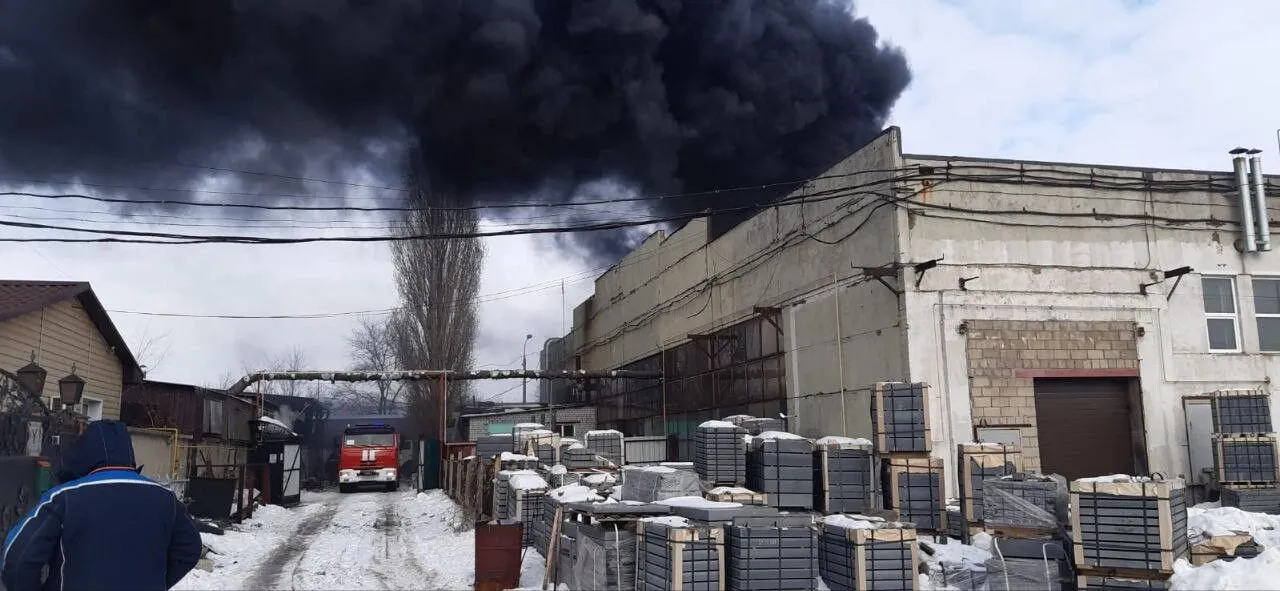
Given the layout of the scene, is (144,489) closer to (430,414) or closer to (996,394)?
(996,394)

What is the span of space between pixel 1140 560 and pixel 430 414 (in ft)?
119

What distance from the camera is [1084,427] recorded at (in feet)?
51.1

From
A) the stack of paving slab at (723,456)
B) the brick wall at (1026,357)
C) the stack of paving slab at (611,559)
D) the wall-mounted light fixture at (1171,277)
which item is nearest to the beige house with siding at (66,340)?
the stack of paving slab at (611,559)

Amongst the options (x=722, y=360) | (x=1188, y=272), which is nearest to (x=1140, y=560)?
(x=1188, y=272)

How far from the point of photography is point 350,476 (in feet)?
105

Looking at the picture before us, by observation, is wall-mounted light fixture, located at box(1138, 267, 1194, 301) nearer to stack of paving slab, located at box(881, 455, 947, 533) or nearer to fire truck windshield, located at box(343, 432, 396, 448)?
stack of paving slab, located at box(881, 455, 947, 533)

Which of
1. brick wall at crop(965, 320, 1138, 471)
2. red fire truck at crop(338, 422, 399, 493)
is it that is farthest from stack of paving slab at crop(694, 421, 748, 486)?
red fire truck at crop(338, 422, 399, 493)

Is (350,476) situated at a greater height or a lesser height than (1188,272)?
lesser

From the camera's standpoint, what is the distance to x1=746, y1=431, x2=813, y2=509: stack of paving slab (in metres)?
12.6

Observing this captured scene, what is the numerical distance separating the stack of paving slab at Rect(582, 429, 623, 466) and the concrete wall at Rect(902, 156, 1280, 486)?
753cm

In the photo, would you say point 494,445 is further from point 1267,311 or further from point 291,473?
point 1267,311

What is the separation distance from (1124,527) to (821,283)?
8.86m

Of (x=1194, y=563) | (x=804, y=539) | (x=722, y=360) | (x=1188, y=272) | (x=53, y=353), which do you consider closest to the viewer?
(x=804, y=539)

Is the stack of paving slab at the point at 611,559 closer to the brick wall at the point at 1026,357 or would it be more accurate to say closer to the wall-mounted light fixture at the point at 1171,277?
the brick wall at the point at 1026,357
